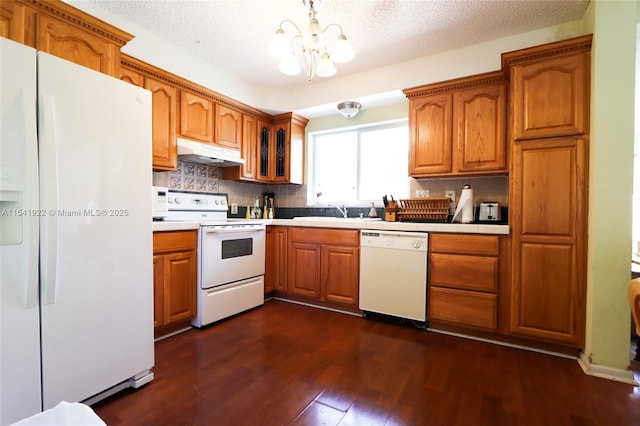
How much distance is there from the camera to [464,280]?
7.84ft

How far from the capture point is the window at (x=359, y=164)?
11.4 ft

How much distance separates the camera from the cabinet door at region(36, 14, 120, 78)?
5.68 ft

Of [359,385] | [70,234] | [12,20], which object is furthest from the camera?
[359,385]

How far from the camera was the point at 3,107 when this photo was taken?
4.00 ft

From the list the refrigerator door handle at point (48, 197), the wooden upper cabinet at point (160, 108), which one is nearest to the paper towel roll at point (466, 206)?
the wooden upper cabinet at point (160, 108)

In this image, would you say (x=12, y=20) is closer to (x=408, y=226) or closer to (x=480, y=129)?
(x=408, y=226)

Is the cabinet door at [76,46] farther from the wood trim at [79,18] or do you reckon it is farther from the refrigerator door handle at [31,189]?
the refrigerator door handle at [31,189]

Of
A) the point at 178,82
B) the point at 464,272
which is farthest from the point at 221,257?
the point at 464,272

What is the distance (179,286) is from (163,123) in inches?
55.2

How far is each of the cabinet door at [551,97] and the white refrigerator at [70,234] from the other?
251 cm

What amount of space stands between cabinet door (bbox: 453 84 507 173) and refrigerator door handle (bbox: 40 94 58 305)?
9.15 feet

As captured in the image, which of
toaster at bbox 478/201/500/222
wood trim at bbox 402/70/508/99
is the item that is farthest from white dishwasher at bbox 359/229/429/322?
wood trim at bbox 402/70/508/99

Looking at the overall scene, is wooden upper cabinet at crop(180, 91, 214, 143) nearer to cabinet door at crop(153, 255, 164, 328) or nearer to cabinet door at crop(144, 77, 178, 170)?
cabinet door at crop(144, 77, 178, 170)

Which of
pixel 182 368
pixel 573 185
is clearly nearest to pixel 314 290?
pixel 182 368
